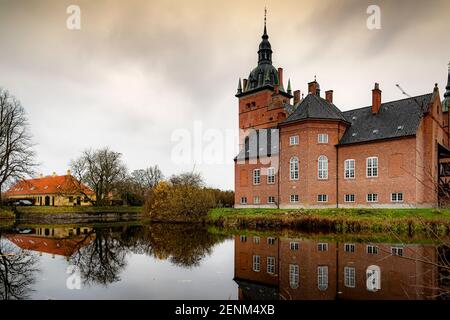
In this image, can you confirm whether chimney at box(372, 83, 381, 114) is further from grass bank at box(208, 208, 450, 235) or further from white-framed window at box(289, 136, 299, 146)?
grass bank at box(208, 208, 450, 235)

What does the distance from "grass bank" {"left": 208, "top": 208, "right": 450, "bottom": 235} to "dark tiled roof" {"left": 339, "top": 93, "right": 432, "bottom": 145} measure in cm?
709

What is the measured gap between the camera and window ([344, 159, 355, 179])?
2731 cm

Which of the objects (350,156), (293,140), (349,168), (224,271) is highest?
(293,140)

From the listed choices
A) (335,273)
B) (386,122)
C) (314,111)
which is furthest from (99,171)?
(335,273)

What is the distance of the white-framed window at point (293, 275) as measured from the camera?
8.11m

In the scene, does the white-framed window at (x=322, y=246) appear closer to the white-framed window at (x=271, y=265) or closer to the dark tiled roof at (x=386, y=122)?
the white-framed window at (x=271, y=265)

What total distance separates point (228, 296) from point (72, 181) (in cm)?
4050

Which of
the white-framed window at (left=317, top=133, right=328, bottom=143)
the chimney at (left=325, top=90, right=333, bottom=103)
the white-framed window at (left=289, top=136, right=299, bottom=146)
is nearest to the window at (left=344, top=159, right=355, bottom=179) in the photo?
the white-framed window at (left=317, top=133, right=328, bottom=143)

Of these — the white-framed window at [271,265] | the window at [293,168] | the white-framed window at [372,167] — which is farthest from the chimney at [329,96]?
the white-framed window at [271,265]

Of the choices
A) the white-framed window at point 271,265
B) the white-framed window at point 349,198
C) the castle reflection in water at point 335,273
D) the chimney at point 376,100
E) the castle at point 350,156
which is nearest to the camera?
the castle reflection in water at point 335,273

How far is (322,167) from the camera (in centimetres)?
2798

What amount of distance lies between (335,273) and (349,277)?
0.56m

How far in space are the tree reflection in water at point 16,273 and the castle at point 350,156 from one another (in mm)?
20554

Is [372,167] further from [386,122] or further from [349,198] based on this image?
[386,122]
